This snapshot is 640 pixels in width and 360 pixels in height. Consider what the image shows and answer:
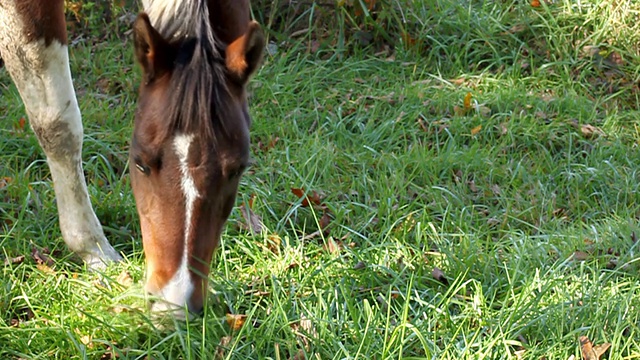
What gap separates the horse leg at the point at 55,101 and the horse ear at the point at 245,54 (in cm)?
92

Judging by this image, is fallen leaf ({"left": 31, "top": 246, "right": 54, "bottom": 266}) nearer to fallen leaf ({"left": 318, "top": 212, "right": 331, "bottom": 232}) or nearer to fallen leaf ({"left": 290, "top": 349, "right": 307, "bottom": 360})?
fallen leaf ({"left": 318, "top": 212, "right": 331, "bottom": 232})

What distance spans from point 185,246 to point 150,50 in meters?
0.67

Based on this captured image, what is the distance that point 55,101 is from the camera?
3.55 m

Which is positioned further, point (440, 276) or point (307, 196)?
point (307, 196)

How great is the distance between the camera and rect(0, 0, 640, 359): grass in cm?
296

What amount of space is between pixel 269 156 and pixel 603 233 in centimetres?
180

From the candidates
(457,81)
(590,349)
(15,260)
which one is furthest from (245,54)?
(457,81)

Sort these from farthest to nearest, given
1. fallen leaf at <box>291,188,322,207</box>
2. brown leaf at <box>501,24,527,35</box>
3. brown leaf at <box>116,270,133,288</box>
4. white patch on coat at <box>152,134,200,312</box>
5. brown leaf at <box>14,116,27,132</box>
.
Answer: brown leaf at <box>501,24,527,35</box> < brown leaf at <box>14,116,27,132</box> < fallen leaf at <box>291,188,322,207</box> < brown leaf at <box>116,270,133,288</box> < white patch on coat at <box>152,134,200,312</box>

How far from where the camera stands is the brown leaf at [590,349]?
293 centimetres

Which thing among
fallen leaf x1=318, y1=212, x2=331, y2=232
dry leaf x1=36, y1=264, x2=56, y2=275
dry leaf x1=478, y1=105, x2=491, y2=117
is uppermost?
dry leaf x1=36, y1=264, x2=56, y2=275

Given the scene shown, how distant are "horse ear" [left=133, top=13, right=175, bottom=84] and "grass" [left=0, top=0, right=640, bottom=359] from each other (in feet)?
2.65

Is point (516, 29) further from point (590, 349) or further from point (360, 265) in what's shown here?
point (590, 349)

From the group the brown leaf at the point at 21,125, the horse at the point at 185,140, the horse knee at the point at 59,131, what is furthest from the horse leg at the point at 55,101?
the brown leaf at the point at 21,125

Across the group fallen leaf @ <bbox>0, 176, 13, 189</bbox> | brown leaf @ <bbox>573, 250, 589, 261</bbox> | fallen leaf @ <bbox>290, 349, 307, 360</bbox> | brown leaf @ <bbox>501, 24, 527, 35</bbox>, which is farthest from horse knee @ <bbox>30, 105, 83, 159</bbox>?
brown leaf @ <bbox>501, 24, 527, 35</bbox>
